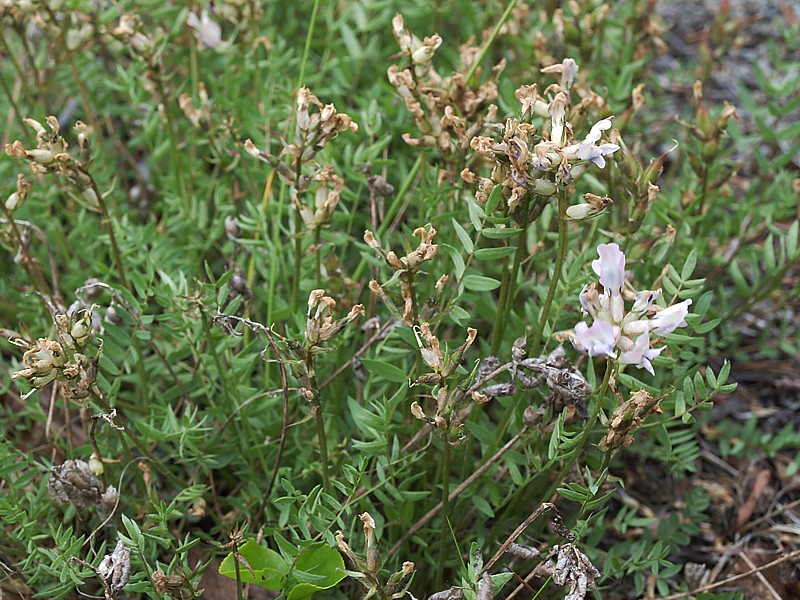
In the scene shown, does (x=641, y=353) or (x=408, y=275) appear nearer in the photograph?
(x=641, y=353)

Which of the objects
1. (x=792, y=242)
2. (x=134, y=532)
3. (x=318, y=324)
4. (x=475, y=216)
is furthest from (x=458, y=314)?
(x=792, y=242)

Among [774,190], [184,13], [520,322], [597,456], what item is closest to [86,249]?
[184,13]

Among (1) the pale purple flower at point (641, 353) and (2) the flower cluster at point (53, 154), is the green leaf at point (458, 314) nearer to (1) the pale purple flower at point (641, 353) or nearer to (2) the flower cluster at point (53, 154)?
(1) the pale purple flower at point (641, 353)

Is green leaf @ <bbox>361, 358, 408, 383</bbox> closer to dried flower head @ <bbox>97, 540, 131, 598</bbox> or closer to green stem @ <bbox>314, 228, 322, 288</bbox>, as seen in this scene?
green stem @ <bbox>314, 228, 322, 288</bbox>

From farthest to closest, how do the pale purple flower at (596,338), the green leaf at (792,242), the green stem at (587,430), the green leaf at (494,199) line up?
the green leaf at (792,242) → the green leaf at (494,199) → the green stem at (587,430) → the pale purple flower at (596,338)

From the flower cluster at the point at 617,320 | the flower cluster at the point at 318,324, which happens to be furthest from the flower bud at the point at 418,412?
the flower cluster at the point at 617,320

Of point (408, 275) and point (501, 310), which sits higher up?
point (408, 275)

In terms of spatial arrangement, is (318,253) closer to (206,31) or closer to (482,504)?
(482,504)
